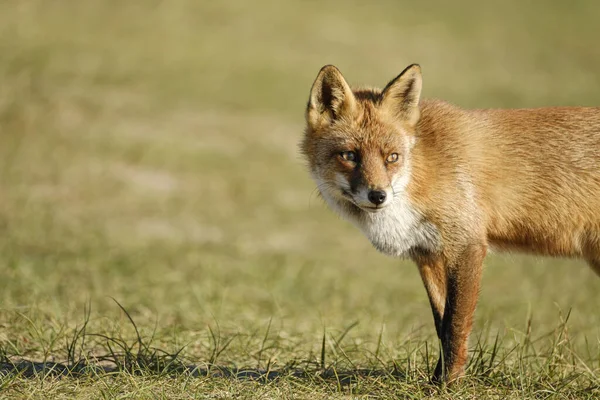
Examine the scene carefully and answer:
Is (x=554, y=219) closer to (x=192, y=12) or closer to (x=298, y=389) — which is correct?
(x=298, y=389)

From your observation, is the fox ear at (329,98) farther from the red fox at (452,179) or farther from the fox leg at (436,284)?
the fox leg at (436,284)

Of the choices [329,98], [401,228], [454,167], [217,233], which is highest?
[329,98]

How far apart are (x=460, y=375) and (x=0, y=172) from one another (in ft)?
25.2

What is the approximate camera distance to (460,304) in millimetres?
4426

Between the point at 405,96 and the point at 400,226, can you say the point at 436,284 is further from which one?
the point at 405,96

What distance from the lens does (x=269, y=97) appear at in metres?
15.4

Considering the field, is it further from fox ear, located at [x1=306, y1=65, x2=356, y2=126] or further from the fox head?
fox ear, located at [x1=306, y1=65, x2=356, y2=126]

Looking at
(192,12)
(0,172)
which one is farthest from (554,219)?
(192,12)

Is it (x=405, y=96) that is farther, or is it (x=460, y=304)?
(x=405, y=96)

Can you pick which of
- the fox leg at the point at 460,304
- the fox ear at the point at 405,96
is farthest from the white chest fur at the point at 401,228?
the fox ear at the point at 405,96

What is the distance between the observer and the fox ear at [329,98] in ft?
15.2

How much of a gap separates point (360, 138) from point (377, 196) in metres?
0.48

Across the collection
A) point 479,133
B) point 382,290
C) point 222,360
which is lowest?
point 382,290

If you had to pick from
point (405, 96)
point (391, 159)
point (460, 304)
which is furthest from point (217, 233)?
point (460, 304)
